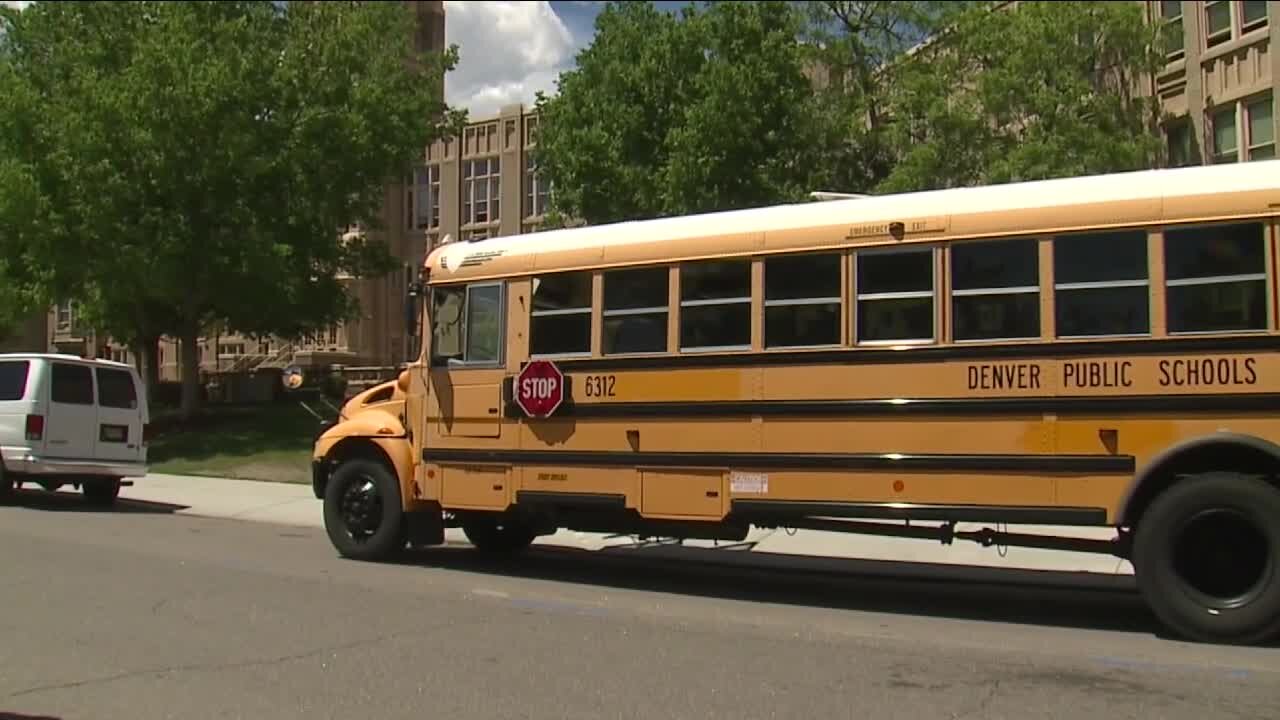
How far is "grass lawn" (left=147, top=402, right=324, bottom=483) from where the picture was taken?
22.4 m

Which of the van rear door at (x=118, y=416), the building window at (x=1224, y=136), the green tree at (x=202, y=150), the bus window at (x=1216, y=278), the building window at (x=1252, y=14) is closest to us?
the bus window at (x=1216, y=278)

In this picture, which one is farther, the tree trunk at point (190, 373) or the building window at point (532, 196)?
the building window at point (532, 196)

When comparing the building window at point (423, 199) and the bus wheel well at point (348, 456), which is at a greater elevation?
the building window at point (423, 199)

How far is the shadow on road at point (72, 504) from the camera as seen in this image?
642 inches

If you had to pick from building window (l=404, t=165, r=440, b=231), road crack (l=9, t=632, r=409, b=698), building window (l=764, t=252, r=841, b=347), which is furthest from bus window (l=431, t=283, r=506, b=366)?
building window (l=404, t=165, r=440, b=231)

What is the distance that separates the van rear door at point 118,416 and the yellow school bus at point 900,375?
26.1 ft

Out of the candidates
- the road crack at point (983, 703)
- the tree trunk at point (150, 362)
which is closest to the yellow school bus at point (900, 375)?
the road crack at point (983, 703)

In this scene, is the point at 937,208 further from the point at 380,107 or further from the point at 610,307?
the point at 380,107

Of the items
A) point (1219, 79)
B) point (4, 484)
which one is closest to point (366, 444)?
point (4, 484)

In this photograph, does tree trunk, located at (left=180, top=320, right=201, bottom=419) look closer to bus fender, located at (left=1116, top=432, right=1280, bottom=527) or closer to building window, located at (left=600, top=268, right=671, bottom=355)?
building window, located at (left=600, top=268, right=671, bottom=355)

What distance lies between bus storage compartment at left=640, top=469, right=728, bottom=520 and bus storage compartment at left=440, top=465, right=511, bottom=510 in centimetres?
140

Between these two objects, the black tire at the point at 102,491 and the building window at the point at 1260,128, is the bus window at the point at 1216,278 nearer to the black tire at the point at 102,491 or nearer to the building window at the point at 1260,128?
the black tire at the point at 102,491

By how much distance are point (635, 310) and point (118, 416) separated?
1055 cm

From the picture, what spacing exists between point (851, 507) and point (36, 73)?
2723cm
